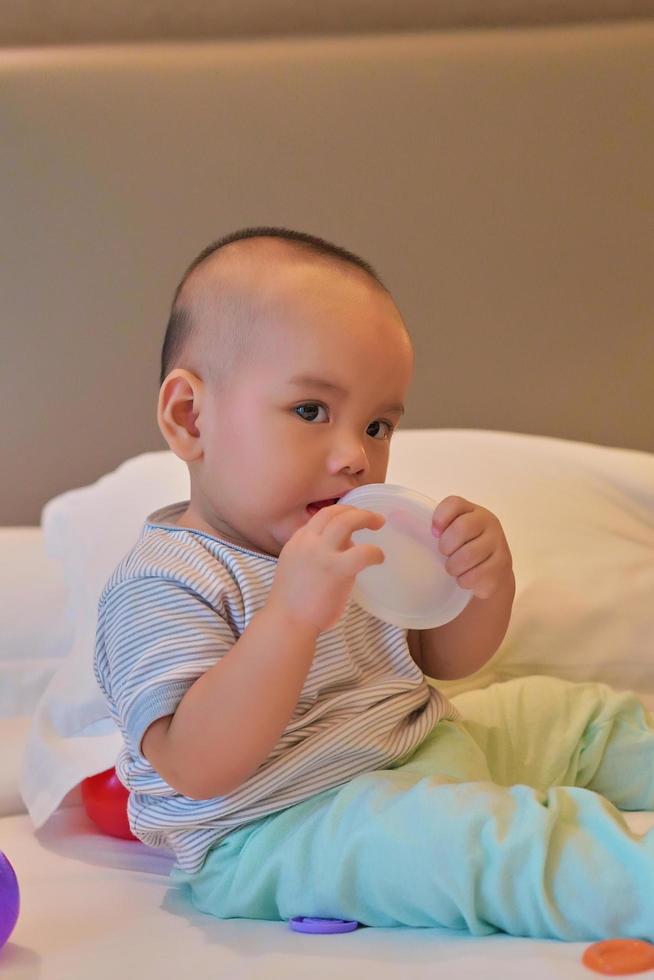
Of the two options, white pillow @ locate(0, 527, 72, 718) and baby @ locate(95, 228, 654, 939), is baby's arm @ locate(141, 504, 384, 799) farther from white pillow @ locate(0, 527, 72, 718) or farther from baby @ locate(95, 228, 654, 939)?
white pillow @ locate(0, 527, 72, 718)

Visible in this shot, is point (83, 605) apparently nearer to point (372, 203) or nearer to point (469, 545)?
point (469, 545)

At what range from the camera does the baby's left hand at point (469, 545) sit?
37.8 inches

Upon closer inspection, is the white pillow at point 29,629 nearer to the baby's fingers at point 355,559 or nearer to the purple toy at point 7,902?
the purple toy at point 7,902

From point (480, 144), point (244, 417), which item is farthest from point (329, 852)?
point (480, 144)

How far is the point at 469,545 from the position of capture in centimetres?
97

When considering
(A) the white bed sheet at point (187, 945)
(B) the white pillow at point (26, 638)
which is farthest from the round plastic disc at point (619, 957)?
(B) the white pillow at point (26, 638)

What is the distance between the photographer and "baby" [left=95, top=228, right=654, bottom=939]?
0.83 m

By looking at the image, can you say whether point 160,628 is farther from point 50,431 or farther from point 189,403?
point 50,431

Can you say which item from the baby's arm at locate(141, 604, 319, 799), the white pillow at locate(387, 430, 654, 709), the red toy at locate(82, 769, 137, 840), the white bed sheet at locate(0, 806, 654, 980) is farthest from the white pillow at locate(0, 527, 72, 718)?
the baby's arm at locate(141, 604, 319, 799)

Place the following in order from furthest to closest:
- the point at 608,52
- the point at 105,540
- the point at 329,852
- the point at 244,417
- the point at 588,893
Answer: the point at 608,52 < the point at 105,540 < the point at 244,417 < the point at 329,852 < the point at 588,893

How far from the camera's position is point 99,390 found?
1950mm

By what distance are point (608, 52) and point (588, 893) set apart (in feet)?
5.05

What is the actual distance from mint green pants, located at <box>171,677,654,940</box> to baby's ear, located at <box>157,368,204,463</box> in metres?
0.35

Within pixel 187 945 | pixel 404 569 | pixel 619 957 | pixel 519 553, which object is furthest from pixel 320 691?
pixel 519 553
